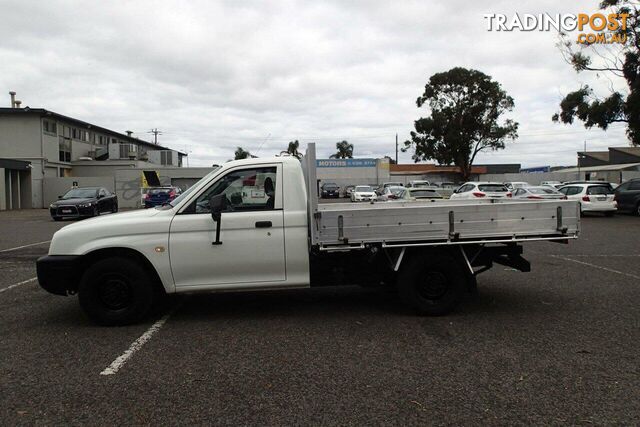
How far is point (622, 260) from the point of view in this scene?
9266mm

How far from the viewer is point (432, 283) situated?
18.2ft

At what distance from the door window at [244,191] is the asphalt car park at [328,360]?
1319 mm

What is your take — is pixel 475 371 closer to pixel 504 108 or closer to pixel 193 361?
pixel 193 361

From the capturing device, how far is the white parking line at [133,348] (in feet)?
13.5

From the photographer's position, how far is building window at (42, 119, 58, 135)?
124 ft

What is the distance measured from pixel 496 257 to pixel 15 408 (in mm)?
5077

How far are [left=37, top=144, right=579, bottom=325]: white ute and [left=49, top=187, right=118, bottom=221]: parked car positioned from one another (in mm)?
16481

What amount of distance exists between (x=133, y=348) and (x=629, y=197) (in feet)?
71.5

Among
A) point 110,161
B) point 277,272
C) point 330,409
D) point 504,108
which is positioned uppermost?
point 504,108

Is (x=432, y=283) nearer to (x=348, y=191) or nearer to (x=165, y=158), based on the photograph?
(x=348, y=191)

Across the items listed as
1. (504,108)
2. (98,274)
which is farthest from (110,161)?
(98,274)

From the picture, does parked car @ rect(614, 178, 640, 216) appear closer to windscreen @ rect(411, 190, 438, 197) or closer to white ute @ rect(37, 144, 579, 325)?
windscreen @ rect(411, 190, 438, 197)

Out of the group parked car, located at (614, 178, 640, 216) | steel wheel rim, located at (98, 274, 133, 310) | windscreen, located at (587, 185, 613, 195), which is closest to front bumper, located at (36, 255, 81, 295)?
steel wheel rim, located at (98, 274, 133, 310)

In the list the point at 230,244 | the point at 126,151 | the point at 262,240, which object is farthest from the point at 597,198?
the point at 126,151
